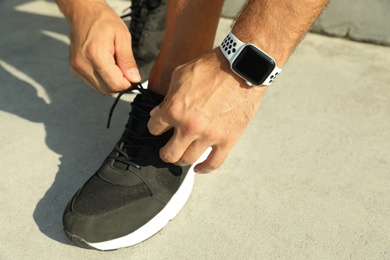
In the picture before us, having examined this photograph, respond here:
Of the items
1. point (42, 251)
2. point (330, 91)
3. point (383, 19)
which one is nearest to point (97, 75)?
point (42, 251)

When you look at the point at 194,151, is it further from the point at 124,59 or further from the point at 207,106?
the point at 124,59

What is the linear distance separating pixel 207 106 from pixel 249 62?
4.6 inches

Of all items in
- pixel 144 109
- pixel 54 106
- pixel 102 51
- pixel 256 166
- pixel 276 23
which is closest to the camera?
pixel 276 23

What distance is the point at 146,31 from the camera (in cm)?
165

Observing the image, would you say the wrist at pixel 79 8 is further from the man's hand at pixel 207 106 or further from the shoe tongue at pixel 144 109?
the man's hand at pixel 207 106

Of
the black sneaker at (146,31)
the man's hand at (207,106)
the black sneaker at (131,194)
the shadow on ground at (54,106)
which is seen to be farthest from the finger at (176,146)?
the black sneaker at (146,31)

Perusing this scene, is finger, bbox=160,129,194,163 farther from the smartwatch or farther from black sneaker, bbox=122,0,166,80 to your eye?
black sneaker, bbox=122,0,166,80

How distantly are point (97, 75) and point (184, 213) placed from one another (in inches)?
15.5

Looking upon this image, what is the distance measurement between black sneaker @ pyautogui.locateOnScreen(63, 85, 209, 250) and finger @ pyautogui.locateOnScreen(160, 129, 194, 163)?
14cm

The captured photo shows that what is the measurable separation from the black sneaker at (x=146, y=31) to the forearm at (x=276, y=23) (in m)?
0.72

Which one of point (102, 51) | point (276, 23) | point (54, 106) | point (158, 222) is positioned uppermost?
point (276, 23)

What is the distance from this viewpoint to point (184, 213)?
3.93 ft

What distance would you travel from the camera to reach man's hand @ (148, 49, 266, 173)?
3.03 ft

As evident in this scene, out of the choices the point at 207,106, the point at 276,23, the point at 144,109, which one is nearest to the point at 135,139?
the point at 144,109
